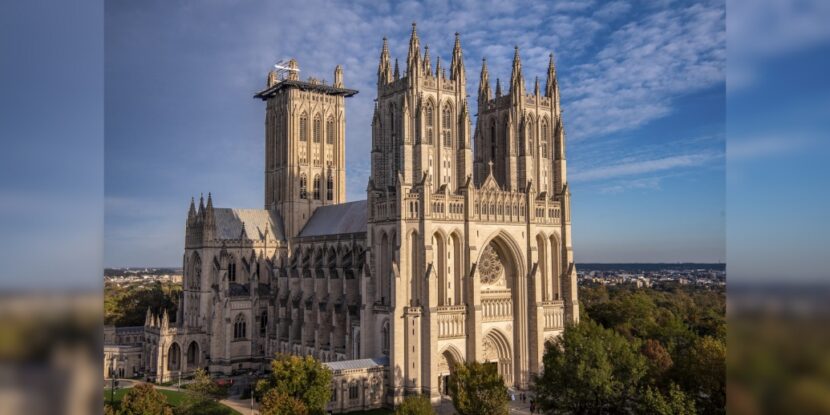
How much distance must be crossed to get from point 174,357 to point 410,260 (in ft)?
83.6

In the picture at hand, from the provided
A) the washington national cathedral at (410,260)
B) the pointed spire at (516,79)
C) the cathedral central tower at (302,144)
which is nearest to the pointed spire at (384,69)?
the washington national cathedral at (410,260)

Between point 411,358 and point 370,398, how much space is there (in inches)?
136

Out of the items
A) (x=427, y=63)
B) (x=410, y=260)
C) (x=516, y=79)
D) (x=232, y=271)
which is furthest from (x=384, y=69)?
(x=232, y=271)

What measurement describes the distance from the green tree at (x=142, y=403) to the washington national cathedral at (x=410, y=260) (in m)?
10.7

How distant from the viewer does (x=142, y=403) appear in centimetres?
3078

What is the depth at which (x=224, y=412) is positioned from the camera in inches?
1512

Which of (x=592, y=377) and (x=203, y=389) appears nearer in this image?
(x=592, y=377)

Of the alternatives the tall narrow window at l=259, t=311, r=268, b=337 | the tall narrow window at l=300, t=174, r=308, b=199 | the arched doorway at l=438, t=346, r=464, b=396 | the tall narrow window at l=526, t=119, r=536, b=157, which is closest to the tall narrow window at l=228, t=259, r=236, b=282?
the tall narrow window at l=259, t=311, r=268, b=337

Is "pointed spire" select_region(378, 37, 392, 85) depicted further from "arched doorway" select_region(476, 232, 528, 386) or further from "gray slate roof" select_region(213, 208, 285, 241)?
"gray slate roof" select_region(213, 208, 285, 241)

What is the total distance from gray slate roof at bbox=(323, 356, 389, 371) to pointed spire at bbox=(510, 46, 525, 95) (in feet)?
72.3

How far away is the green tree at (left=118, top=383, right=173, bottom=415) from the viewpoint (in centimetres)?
3047

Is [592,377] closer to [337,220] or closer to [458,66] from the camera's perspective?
[458,66]

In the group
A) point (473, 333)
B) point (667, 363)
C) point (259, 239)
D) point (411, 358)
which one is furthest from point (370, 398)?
point (259, 239)

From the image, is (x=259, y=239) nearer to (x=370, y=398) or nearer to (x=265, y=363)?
(x=265, y=363)
